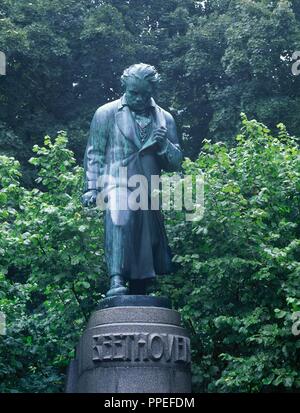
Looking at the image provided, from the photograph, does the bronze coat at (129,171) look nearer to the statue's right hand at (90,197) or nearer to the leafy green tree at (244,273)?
the statue's right hand at (90,197)

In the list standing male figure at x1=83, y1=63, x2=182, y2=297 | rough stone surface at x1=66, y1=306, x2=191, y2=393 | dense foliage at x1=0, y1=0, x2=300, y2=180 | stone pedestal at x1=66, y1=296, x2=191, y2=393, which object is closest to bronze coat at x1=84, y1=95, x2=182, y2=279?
standing male figure at x1=83, y1=63, x2=182, y2=297

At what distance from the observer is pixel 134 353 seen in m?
9.09

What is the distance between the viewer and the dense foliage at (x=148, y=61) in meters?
21.0

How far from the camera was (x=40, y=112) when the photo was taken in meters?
21.8

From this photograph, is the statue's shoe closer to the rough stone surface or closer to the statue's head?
the rough stone surface

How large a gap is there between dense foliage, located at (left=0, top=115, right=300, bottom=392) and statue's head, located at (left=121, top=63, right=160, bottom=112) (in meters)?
2.01

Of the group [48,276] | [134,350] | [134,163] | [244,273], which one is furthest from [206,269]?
[134,350]

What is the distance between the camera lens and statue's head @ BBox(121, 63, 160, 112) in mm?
10344

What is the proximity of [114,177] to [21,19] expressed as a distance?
13015 mm

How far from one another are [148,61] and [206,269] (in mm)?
13224

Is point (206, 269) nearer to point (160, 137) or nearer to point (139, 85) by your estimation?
point (160, 137)

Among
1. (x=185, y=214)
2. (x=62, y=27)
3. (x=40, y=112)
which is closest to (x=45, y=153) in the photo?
(x=185, y=214)

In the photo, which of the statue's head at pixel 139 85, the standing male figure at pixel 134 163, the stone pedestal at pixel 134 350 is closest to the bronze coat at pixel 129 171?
the standing male figure at pixel 134 163
